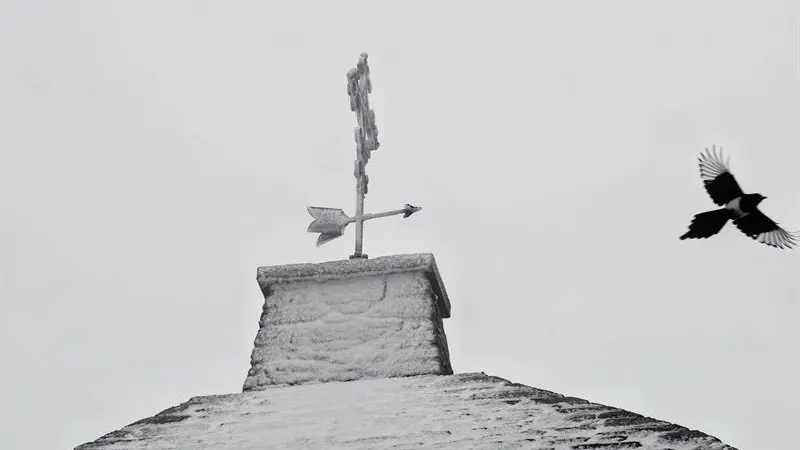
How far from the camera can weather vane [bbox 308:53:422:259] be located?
6551 millimetres

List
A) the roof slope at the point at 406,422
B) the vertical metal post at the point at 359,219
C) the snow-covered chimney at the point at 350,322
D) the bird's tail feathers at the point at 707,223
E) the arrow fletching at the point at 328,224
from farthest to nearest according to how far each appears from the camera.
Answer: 1. the arrow fletching at the point at 328,224
2. the vertical metal post at the point at 359,219
3. the snow-covered chimney at the point at 350,322
4. the bird's tail feathers at the point at 707,223
5. the roof slope at the point at 406,422

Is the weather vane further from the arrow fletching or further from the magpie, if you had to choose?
the magpie

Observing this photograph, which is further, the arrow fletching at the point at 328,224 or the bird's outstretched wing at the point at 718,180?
the arrow fletching at the point at 328,224

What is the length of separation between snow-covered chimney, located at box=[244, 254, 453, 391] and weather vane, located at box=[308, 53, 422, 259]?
0.26m

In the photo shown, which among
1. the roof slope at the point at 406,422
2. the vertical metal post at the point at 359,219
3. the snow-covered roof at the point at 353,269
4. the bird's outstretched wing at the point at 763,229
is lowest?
the roof slope at the point at 406,422

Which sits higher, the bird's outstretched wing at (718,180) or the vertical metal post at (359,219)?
the vertical metal post at (359,219)

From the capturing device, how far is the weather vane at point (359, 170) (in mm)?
6551

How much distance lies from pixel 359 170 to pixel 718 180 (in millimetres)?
2786

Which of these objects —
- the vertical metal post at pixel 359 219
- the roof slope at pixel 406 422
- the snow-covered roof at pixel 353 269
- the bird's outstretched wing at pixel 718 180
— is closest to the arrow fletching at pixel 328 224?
→ the vertical metal post at pixel 359 219

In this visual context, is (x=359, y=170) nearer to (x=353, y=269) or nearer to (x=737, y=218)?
(x=353, y=269)

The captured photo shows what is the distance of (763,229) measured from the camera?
4551 mm

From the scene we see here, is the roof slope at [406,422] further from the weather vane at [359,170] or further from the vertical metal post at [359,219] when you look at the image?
the weather vane at [359,170]

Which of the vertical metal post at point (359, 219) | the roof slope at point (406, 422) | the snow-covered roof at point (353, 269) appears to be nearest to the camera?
the roof slope at point (406, 422)

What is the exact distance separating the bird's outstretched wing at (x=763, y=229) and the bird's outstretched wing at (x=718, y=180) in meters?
0.12
